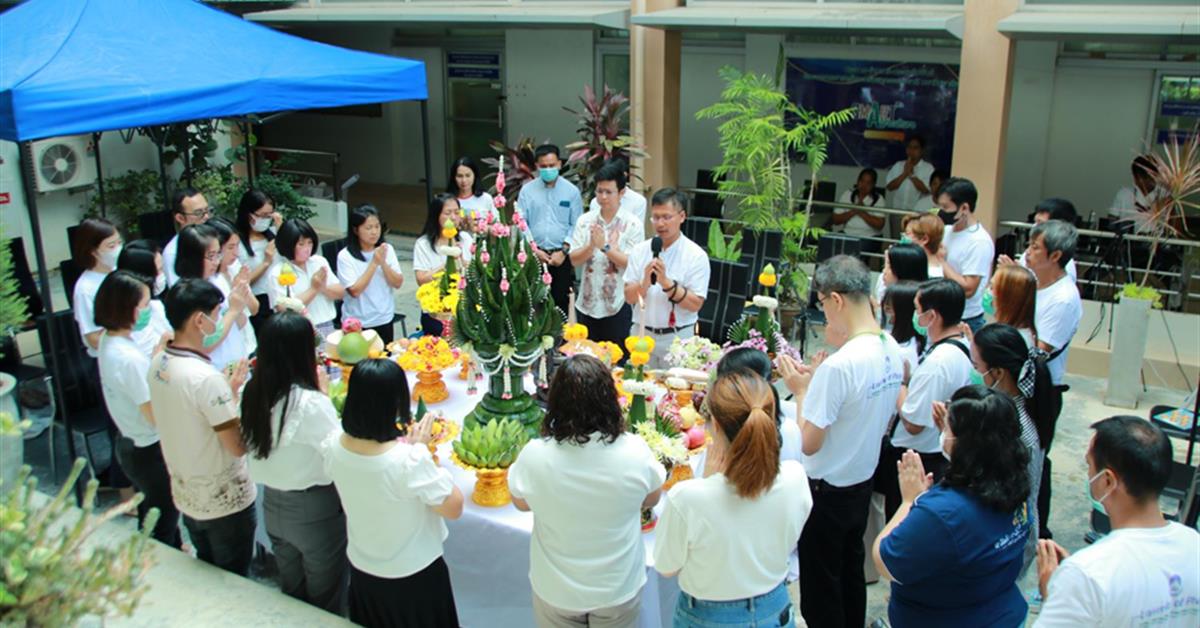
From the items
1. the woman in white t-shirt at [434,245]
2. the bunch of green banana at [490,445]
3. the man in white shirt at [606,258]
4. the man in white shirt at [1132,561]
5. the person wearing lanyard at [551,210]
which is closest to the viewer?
the man in white shirt at [1132,561]

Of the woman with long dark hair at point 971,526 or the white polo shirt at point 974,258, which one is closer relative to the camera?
the woman with long dark hair at point 971,526

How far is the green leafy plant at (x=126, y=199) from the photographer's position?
9547 mm

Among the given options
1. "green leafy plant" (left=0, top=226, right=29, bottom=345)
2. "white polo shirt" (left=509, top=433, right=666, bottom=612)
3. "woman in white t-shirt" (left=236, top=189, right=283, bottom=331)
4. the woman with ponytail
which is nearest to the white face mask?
"green leafy plant" (left=0, top=226, right=29, bottom=345)

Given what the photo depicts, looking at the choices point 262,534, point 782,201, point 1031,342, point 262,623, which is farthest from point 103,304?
point 782,201

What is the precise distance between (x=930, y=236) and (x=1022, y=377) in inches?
72.5

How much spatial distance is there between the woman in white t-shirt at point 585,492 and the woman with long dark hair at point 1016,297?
1989 mm

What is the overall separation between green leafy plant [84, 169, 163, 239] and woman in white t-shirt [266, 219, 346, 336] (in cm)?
531

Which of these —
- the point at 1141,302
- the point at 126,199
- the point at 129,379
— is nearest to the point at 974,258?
the point at 1141,302

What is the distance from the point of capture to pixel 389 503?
2.79 metres

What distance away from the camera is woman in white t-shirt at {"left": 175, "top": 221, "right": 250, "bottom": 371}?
169 inches

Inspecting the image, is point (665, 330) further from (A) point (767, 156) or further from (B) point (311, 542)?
(A) point (767, 156)

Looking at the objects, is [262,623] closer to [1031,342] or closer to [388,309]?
[388,309]

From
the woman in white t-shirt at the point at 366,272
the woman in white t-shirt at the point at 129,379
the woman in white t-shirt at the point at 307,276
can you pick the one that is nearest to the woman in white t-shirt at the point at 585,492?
the woman in white t-shirt at the point at 129,379

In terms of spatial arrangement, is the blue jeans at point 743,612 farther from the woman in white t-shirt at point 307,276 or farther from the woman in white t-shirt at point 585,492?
the woman in white t-shirt at point 307,276
